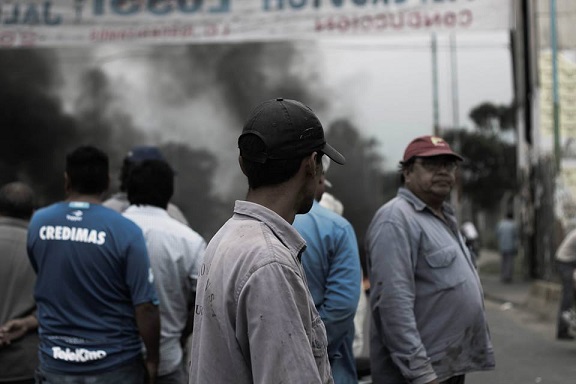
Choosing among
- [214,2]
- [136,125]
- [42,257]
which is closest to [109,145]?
[136,125]

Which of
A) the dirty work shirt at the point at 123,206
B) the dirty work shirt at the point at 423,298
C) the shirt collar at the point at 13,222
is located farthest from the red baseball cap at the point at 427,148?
the shirt collar at the point at 13,222

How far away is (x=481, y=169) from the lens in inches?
1642

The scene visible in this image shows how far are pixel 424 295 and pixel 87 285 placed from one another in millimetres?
1320

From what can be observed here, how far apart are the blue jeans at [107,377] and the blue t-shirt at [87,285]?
24 mm

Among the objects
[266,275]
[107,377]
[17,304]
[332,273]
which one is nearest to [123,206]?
[17,304]

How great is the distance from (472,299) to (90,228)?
60.3 inches

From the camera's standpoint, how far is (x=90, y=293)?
3668 millimetres

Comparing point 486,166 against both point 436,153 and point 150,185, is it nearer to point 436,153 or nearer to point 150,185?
point 150,185

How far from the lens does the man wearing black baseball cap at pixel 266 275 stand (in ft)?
6.11

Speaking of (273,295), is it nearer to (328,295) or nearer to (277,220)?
(277,220)

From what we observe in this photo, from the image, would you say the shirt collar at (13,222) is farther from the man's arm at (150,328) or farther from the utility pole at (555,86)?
the utility pole at (555,86)

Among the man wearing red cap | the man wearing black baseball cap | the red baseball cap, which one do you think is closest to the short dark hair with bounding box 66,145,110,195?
the man wearing red cap

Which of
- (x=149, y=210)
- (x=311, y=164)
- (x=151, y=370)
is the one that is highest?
(x=311, y=164)

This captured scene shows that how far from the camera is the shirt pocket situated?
3719mm
